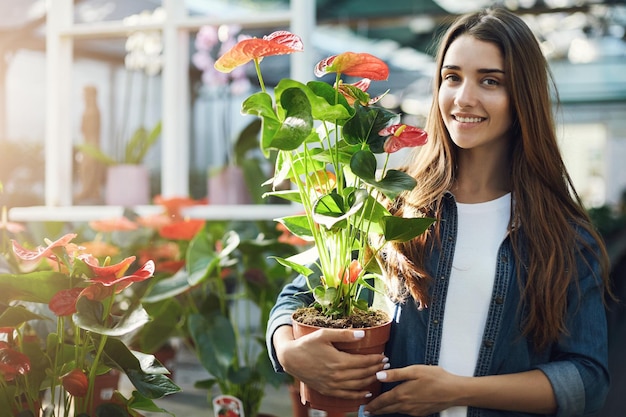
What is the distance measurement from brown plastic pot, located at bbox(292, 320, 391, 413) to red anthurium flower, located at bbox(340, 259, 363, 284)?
0.09 metres

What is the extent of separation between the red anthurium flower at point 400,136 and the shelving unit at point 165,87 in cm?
177

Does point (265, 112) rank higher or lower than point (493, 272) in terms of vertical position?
higher

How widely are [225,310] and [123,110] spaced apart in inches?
→ 52.3

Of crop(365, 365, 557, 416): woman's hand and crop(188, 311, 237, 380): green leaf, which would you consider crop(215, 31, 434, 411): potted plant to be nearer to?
crop(365, 365, 557, 416): woman's hand

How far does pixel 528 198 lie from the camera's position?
4.30ft

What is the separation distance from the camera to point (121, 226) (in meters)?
2.35

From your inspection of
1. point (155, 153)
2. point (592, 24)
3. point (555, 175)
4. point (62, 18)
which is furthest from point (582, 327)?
point (592, 24)

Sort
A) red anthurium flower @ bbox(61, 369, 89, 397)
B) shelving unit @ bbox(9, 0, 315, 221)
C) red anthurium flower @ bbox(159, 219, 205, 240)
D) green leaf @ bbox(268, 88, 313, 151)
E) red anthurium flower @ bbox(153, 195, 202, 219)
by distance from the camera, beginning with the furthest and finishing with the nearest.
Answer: shelving unit @ bbox(9, 0, 315, 221) < red anthurium flower @ bbox(153, 195, 202, 219) < red anthurium flower @ bbox(159, 219, 205, 240) < red anthurium flower @ bbox(61, 369, 89, 397) < green leaf @ bbox(268, 88, 313, 151)

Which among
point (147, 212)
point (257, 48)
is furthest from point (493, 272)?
point (147, 212)

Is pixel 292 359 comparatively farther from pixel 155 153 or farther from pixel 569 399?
pixel 155 153

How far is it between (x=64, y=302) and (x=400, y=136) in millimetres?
602

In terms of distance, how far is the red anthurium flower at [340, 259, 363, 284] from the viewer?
119 centimetres

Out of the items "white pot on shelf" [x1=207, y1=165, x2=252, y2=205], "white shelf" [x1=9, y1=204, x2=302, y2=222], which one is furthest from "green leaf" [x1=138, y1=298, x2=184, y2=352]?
"white pot on shelf" [x1=207, y1=165, x2=252, y2=205]

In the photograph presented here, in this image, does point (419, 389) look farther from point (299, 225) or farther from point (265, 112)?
point (265, 112)
